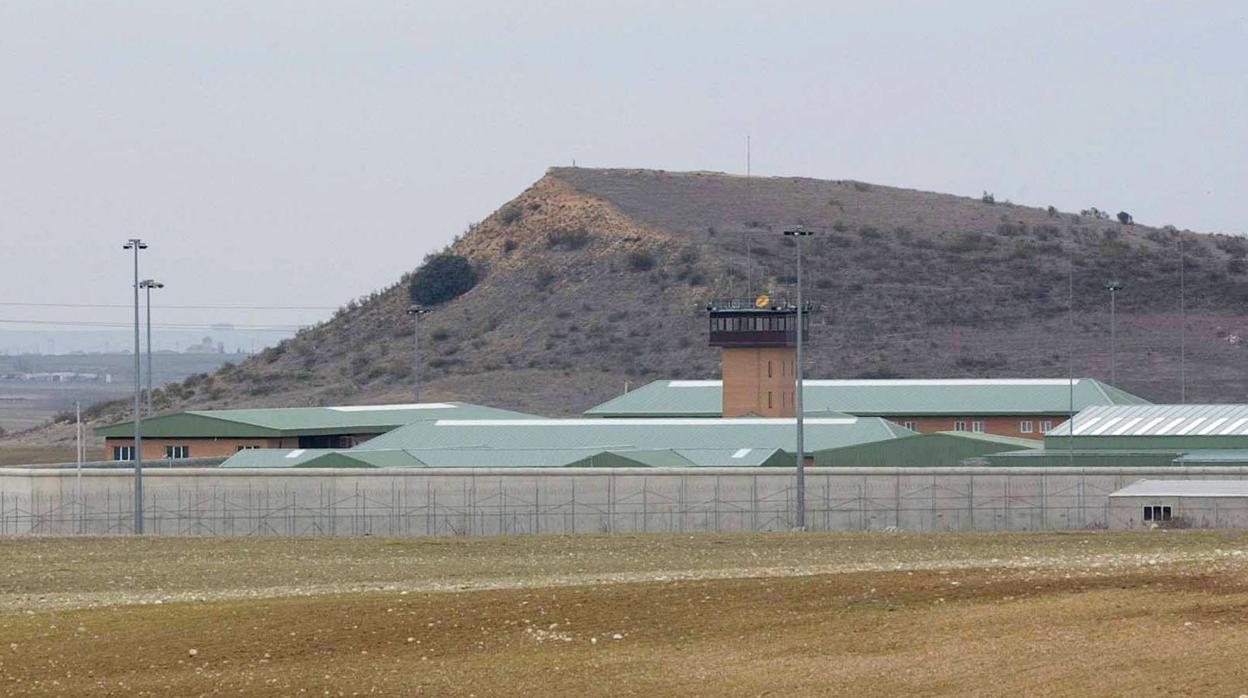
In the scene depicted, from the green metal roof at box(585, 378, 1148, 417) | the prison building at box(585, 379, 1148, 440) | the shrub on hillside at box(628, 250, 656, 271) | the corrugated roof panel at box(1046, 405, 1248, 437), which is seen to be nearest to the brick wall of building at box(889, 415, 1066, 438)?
the prison building at box(585, 379, 1148, 440)

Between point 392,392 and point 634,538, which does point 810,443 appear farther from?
point 392,392

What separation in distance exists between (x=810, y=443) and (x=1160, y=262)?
333 feet

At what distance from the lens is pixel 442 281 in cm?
17500

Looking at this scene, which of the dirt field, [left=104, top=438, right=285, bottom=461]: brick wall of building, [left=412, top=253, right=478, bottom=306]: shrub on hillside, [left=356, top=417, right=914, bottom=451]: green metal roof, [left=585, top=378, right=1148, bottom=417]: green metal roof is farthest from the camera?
[left=412, top=253, right=478, bottom=306]: shrub on hillside

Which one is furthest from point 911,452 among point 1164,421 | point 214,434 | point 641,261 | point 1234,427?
point 641,261

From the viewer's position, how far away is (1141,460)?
2675 inches

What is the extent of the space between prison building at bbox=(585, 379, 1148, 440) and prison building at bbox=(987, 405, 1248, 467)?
58.7 ft

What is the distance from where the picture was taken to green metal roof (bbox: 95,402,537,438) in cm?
8906

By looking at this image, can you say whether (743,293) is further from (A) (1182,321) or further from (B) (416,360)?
(B) (416,360)

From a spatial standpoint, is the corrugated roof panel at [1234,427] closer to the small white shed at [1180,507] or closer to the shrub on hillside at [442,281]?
the small white shed at [1180,507]

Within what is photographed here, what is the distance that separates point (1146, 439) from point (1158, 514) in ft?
68.2

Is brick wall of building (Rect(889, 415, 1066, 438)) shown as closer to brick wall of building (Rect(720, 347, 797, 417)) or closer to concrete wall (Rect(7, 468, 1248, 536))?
brick wall of building (Rect(720, 347, 797, 417))

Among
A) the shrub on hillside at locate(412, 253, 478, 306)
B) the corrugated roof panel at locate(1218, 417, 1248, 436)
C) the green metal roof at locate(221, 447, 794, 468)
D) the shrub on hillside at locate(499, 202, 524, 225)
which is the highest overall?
the shrub on hillside at locate(499, 202, 524, 225)

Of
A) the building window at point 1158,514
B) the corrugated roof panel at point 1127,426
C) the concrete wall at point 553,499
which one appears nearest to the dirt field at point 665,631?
the building window at point 1158,514
